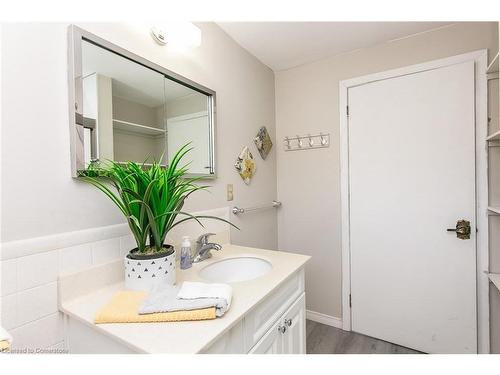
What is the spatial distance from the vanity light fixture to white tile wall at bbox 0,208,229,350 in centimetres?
89

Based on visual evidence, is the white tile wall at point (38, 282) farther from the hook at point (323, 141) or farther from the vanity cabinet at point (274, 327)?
the hook at point (323, 141)

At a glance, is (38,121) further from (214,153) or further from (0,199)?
(214,153)

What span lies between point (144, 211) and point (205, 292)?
0.34 metres

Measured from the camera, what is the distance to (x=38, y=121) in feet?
2.49

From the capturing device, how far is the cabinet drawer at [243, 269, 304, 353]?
785 mm

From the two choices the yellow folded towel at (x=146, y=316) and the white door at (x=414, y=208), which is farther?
the white door at (x=414, y=208)

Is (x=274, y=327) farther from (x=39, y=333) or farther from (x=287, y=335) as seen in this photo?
(x=39, y=333)

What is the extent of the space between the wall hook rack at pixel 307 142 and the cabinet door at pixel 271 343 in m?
1.32

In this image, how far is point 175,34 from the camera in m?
1.15

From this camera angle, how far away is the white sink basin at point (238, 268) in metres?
1.19

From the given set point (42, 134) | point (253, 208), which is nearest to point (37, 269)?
point (42, 134)

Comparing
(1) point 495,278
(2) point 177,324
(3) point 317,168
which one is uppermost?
(3) point 317,168

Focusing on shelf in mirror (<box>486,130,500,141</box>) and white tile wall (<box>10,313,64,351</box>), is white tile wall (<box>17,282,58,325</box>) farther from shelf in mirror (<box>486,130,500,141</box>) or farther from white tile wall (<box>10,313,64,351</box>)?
shelf in mirror (<box>486,130,500,141</box>)

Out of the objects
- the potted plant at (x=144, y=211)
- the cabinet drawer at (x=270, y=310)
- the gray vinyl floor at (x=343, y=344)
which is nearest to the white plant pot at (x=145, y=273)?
the potted plant at (x=144, y=211)
